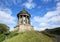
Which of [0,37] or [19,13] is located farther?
[19,13]

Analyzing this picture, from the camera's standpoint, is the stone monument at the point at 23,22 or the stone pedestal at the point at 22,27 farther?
the stone monument at the point at 23,22

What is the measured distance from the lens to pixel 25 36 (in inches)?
1594

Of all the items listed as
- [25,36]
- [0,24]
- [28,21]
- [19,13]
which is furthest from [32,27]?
[0,24]

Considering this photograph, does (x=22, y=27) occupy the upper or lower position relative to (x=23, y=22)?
lower

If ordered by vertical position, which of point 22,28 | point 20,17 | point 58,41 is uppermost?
point 20,17

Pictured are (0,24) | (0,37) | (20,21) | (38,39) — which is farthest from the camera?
(0,24)

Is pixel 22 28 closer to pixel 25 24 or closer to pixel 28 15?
pixel 25 24

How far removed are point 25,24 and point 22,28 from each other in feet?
6.20

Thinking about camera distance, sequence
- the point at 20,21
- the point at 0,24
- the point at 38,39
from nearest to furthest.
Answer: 1. the point at 38,39
2. the point at 20,21
3. the point at 0,24

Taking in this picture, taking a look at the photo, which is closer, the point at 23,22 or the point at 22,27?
the point at 22,27

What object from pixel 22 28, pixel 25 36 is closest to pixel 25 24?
pixel 22 28

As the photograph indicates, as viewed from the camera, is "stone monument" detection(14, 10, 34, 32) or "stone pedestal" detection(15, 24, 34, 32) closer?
"stone pedestal" detection(15, 24, 34, 32)

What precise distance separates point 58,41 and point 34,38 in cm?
675

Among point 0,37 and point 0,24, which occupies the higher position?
point 0,24
